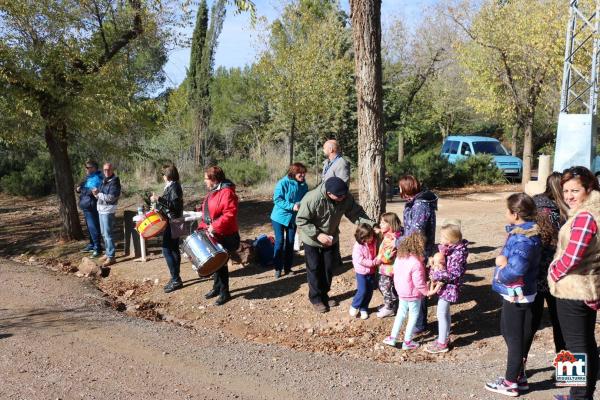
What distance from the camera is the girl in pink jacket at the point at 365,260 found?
5.87 metres

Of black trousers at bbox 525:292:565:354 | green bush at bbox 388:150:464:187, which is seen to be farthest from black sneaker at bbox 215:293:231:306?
green bush at bbox 388:150:464:187

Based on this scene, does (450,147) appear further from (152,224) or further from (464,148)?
(152,224)

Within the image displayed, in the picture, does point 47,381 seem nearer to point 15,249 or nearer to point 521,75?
point 15,249

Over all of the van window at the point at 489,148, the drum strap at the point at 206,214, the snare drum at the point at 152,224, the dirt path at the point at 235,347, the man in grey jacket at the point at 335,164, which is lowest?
the dirt path at the point at 235,347

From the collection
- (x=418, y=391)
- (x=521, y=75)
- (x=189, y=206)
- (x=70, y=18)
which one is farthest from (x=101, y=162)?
(x=418, y=391)

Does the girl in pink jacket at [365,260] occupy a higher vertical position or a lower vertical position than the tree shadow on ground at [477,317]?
higher

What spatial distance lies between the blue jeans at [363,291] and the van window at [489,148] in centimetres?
1641

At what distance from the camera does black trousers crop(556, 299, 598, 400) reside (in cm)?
375

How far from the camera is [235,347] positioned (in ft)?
18.2

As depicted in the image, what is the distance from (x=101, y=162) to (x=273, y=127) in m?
8.77

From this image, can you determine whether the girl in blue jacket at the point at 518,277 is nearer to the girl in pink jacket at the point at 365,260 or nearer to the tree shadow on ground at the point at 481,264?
the girl in pink jacket at the point at 365,260

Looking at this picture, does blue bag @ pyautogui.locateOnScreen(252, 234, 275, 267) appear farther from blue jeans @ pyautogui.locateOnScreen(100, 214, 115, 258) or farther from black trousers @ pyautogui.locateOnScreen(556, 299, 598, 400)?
black trousers @ pyautogui.locateOnScreen(556, 299, 598, 400)

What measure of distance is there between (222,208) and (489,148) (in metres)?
16.9

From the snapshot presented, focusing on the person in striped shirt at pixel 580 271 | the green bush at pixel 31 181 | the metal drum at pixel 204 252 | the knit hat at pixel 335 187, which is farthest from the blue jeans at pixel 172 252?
the green bush at pixel 31 181
